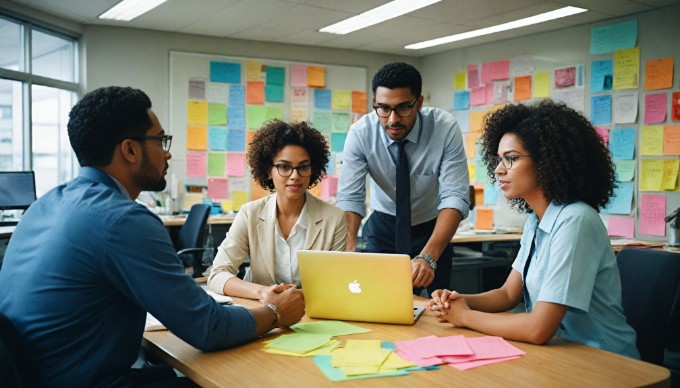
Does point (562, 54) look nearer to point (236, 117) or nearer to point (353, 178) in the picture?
point (236, 117)

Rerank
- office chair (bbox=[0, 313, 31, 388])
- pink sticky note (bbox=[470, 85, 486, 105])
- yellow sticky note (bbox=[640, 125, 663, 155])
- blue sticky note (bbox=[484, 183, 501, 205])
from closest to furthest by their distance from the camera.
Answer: office chair (bbox=[0, 313, 31, 388]) < yellow sticky note (bbox=[640, 125, 663, 155]) < blue sticky note (bbox=[484, 183, 501, 205]) < pink sticky note (bbox=[470, 85, 486, 105])

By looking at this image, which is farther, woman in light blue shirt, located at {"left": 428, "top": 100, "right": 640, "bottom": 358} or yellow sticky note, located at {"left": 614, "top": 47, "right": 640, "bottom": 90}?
yellow sticky note, located at {"left": 614, "top": 47, "right": 640, "bottom": 90}

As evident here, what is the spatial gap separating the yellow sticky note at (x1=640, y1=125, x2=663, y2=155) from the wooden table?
12.6 feet

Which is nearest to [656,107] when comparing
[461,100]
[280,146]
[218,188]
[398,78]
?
[461,100]

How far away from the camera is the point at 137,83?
18.3ft

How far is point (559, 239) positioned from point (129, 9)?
14.0 feet

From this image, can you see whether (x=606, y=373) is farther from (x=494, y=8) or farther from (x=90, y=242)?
(x=494, y=8)

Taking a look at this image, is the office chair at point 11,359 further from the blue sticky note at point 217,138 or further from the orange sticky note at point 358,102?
the orange sticky note at point 358,102

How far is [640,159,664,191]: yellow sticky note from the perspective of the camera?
479 centimetres

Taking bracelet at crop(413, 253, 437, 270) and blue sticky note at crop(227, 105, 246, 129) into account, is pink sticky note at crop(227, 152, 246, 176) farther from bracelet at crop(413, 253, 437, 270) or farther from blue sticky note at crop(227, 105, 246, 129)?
Result: bracelet at crop(413, 253, 437, 270)

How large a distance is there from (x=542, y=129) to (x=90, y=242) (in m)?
1.24

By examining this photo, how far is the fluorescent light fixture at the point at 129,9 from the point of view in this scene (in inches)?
183

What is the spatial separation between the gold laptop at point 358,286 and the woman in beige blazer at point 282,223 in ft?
1.58

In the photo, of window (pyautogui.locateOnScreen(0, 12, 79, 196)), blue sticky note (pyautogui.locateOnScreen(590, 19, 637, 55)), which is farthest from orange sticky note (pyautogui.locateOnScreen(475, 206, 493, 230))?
window (pyautogui.locateOnScreen(0, 12, 79, 196))
